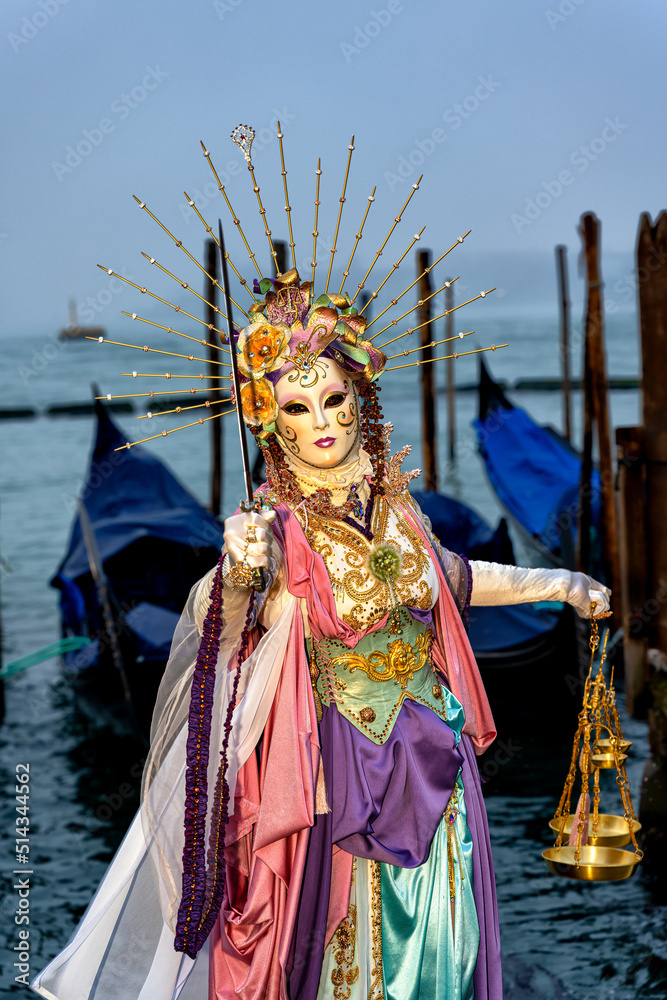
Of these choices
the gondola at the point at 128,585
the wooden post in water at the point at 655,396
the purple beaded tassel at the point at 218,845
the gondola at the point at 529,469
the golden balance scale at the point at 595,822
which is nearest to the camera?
the purple beaded tassel at the point at 218,845

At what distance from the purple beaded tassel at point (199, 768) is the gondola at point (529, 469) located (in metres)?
7.61

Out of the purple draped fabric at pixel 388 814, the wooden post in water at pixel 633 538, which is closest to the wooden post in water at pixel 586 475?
the wooden post in water at pixel 633 538

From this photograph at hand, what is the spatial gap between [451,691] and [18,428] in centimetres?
3402

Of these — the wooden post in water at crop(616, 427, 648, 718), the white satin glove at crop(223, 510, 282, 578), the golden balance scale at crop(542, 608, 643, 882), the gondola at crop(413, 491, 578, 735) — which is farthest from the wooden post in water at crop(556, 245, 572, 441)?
the white satin glove at crop(223, 510, 282, 578)

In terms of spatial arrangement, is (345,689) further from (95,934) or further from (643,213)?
(643,213)

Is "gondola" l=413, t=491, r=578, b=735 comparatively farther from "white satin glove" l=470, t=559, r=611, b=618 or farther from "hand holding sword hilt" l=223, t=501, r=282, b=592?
"hand holding sword hilt" l=223, t=501, r=282, b=592

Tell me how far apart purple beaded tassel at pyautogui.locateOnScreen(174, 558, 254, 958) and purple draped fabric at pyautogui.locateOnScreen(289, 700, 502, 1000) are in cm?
26

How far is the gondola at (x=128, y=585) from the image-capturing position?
278 inches

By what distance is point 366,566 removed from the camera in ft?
8.82

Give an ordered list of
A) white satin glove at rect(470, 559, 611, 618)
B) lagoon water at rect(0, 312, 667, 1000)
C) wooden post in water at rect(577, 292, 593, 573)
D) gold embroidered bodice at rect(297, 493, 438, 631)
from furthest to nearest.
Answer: wooden post in water at rect(577, 292, 593, 573) → lagoon water at rect(0, 312, 667, 1000) → white satin glove at rect(470, 559, 611, 618) → gold embroidered bodice at rect(297, 493, 438, 631)

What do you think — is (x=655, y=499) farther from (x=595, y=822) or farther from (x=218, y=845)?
(x=218, y=845)

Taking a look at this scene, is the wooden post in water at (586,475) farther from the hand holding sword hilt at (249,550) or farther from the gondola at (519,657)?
the hand holding sword hilt at (249,550)

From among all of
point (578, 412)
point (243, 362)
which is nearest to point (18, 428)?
point (578, 412)

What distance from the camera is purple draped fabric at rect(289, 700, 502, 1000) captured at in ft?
8.43
